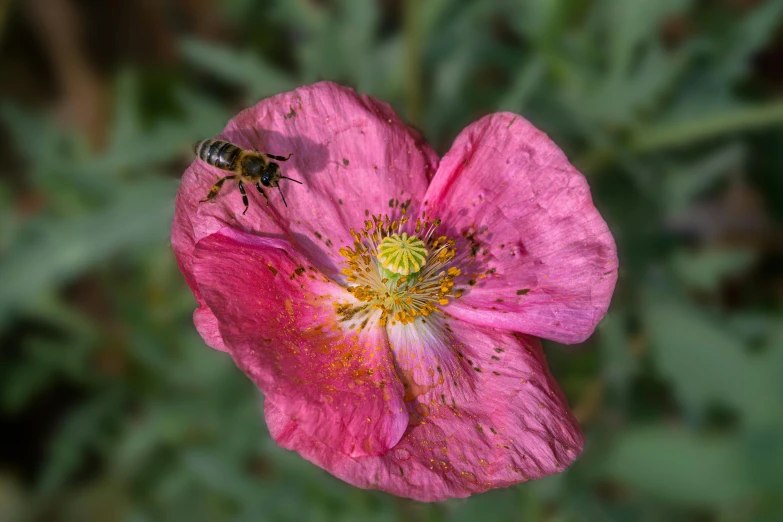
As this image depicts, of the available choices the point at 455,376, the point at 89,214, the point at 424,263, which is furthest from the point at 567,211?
the point at 89,214

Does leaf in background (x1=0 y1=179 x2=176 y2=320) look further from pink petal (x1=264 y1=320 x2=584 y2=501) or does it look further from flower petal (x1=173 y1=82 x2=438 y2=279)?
pink petal (x1=264 y1=320 x2=584 y2=501)

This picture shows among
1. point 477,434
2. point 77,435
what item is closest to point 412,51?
point 477,434

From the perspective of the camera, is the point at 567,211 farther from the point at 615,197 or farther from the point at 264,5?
the point at 264,5

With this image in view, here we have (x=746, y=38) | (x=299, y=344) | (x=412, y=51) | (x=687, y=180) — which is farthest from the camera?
(x=687, y=180)

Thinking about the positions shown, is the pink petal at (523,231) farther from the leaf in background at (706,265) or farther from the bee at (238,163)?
the leaf in background at (706,265)

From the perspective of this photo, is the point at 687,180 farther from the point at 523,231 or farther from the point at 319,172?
the point at 319,172
